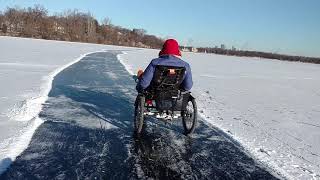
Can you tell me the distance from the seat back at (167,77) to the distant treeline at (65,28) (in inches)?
3686

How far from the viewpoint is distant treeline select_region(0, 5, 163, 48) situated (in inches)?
4033

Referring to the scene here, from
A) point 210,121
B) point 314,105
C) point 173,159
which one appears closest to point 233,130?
point 210,121

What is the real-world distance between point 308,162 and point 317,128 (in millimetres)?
3135

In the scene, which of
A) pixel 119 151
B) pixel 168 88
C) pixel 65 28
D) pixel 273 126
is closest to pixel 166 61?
pixel 168 88

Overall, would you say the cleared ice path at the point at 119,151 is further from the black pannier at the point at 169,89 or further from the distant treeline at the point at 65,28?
the distant treeline at the point at 65,28

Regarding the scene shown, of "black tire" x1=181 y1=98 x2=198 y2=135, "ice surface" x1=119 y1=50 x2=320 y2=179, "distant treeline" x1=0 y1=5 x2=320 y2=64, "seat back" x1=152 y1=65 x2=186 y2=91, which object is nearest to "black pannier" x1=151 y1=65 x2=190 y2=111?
"seat back" x1=152 y1=65 x2=186 y2=91

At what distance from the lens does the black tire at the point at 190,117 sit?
750 centimetres

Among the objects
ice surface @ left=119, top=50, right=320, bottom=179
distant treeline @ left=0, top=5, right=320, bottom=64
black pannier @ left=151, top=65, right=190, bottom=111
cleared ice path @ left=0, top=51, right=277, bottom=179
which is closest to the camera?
cleared ice path @ left=0, top=51, right=277, bottom=179

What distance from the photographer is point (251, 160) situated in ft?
20.1

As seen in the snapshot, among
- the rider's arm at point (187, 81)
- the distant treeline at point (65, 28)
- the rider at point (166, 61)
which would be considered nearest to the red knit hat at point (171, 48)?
the rider at point (166, 61)

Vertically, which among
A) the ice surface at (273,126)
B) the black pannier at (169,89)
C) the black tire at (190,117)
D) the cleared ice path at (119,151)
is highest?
the black pannier at (169,89)

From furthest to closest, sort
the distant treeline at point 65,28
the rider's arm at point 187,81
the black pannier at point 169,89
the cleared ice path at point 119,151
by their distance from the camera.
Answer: the distant treeline at point 65,28, the rider's arm at point 187,81, the black pannier at point 169,89, the cleared ice path at point 119,151

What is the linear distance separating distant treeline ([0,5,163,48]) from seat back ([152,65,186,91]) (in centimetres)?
9362

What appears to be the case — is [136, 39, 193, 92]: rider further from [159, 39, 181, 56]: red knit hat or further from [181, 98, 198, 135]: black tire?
[181, 98, 198, 135]: black tire
